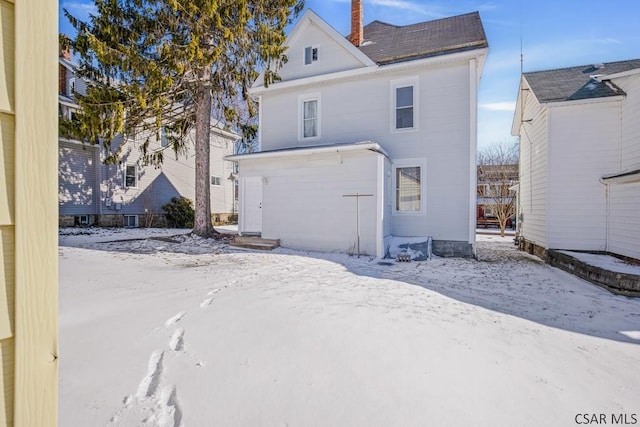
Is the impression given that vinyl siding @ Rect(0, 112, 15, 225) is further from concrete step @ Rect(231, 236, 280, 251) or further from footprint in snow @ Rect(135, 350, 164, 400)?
concrete step @ Rect(231, 236, 280, 251)

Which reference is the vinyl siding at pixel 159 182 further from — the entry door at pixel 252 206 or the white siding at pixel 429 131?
the white siding at pixel 429 131

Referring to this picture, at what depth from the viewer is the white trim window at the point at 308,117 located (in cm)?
1128

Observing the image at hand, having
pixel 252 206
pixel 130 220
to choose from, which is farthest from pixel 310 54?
pixel 130 220

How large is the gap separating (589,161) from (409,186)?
4.88 metres

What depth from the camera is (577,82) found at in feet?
32.2

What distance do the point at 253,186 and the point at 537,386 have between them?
972cm

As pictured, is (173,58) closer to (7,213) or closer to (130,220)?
(130,220)

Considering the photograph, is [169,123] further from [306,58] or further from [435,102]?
[435,102]

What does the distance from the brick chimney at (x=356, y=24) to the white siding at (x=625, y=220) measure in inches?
374

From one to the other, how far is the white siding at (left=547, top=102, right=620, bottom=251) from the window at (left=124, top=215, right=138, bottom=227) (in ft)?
60.6

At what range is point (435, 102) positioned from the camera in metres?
9.66

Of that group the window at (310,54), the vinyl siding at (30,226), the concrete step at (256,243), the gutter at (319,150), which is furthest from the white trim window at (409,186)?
the vinyl siding at (30,226)

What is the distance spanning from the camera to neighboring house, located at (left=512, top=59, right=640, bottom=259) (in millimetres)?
7959

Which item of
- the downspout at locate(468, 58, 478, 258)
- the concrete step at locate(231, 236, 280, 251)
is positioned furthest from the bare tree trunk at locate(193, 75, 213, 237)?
the downspout at locate(468, 58, 478, 258)
